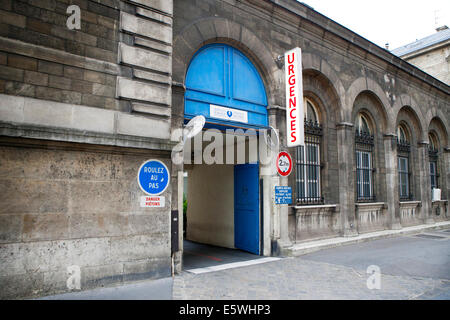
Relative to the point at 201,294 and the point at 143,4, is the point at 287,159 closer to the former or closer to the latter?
the point at 201,294

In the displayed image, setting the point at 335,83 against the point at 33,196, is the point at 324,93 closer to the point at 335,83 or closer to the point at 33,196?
the point at 335,83

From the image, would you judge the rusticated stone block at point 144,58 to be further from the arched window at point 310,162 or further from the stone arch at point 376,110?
the stone arch at point 376,110

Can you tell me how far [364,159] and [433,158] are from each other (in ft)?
24.4

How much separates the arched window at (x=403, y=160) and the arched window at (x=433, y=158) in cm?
Answer: 274

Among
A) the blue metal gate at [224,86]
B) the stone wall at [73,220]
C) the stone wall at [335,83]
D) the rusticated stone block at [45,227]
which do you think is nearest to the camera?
the stone wall at [73,220]

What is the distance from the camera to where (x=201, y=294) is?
578 cm

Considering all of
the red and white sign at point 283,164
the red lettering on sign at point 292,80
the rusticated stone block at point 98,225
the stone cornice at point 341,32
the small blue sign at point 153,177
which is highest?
the stone cornice at point 341,32

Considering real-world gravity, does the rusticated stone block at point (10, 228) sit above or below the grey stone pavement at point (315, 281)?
above

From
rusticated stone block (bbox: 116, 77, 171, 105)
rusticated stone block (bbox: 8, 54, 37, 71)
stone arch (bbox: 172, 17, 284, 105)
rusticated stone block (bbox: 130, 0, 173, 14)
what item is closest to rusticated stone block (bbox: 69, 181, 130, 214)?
rusticated stone block (bbox: 116, 77, 171, 105)

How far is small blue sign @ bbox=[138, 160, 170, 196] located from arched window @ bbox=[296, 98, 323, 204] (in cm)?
489

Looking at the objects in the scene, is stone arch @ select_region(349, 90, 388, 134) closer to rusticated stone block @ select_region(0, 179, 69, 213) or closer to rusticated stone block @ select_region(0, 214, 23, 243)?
rusticated stone block @ select_region(0, 179, 69, 213)

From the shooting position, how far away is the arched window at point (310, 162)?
10.5 metres

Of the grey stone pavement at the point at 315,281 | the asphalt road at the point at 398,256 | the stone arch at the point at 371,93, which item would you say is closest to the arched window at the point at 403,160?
the stone arch at the point at 371,93

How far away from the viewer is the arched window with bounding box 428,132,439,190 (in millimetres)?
17766
